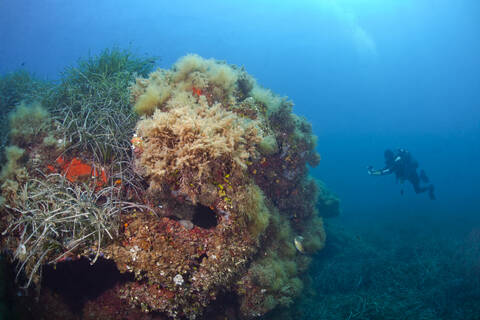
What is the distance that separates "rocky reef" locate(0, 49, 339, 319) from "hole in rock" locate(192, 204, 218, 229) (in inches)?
0.8

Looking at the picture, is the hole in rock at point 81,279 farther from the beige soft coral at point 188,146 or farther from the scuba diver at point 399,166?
the scuba diver at point 399,166

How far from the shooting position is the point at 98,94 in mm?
5363

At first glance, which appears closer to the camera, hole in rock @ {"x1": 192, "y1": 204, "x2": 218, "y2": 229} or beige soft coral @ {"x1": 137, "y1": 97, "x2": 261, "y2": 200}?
beige soft coral @ {"x1": 137, "y1": 97, "x2": 261, "y2": 200}

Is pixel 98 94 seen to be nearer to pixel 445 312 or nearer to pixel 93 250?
pixel 93 250

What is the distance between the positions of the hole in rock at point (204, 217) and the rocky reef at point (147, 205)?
0.07ft

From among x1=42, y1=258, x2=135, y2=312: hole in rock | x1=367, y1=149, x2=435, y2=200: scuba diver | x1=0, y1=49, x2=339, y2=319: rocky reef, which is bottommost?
x1=42, y1=258, x2=135, y2=312: hole in rock

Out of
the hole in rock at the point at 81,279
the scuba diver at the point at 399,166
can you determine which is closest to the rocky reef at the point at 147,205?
the hole in rock at the point at 81,279

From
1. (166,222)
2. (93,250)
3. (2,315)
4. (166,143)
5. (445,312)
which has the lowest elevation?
(2,315)

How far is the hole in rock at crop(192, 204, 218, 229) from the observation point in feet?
14.0

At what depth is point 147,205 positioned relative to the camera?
12.7 feet

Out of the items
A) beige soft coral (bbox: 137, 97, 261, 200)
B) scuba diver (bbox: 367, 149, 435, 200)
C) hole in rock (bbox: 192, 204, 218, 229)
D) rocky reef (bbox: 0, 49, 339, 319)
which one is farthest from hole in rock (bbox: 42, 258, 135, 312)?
scuba diver (bbox: 367, 149, 435, 200)

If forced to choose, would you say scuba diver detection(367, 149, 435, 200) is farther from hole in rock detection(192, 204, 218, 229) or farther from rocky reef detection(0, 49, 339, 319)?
hole in rock detection(192, 204, 218, 229)

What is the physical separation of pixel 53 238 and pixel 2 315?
0.93 metres


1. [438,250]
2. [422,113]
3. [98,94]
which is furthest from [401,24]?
[98,94]
